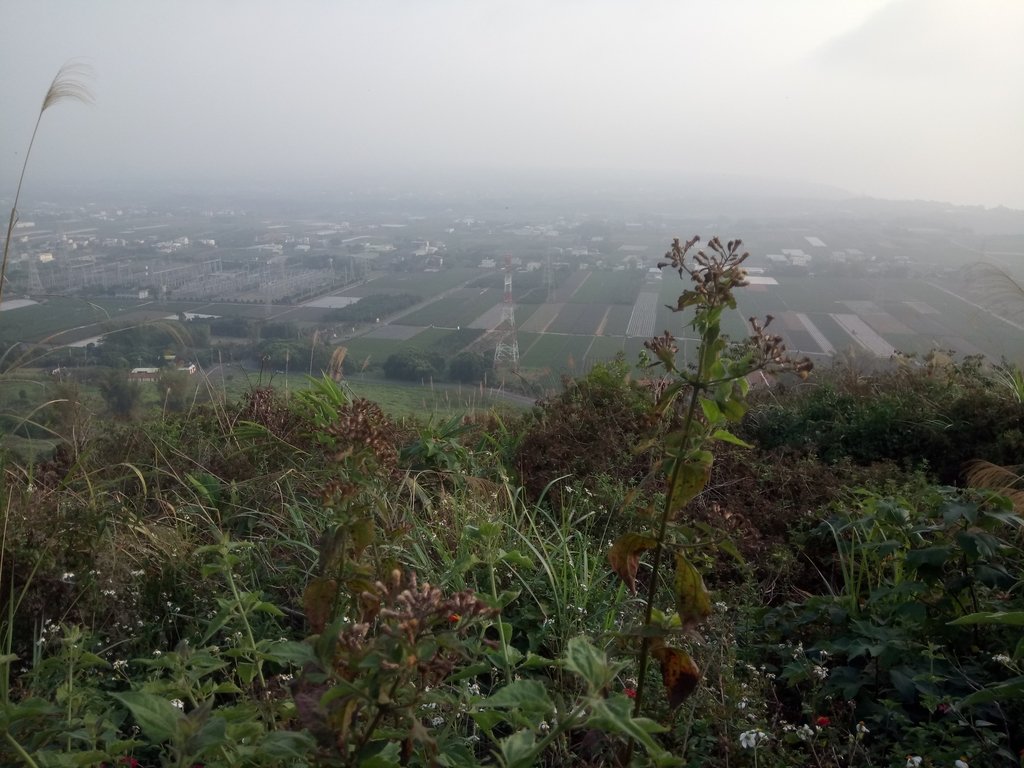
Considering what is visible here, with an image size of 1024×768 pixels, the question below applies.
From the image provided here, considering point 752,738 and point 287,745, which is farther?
point 752,738

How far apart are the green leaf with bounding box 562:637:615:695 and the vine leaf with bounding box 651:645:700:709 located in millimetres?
413

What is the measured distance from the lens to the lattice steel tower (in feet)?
29.3

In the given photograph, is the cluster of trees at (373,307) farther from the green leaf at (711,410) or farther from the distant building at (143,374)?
the green leaf at (711,410)

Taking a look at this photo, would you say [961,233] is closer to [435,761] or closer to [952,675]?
[952,675]

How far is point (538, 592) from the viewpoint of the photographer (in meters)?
2.98

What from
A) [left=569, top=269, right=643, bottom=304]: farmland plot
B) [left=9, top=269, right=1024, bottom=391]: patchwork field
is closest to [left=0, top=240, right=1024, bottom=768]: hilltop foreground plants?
[left=9, top=269, right=1024, bottom=391]: patchwork field

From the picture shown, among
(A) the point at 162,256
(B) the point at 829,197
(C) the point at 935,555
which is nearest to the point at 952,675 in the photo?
(C) the point at 935,555

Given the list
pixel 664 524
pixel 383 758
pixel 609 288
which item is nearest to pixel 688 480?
pixel 664 524

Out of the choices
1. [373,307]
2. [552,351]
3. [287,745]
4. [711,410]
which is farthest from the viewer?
[373,307]

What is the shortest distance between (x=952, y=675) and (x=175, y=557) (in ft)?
9.75

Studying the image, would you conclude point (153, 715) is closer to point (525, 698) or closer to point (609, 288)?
point (525, 698)

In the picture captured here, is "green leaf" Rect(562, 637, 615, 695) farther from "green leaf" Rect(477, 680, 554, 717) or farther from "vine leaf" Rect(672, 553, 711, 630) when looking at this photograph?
"vine leaf" Rect(672, 553, 711, 630)

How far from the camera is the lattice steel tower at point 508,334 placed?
8945 mm

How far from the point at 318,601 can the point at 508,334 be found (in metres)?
8.78
